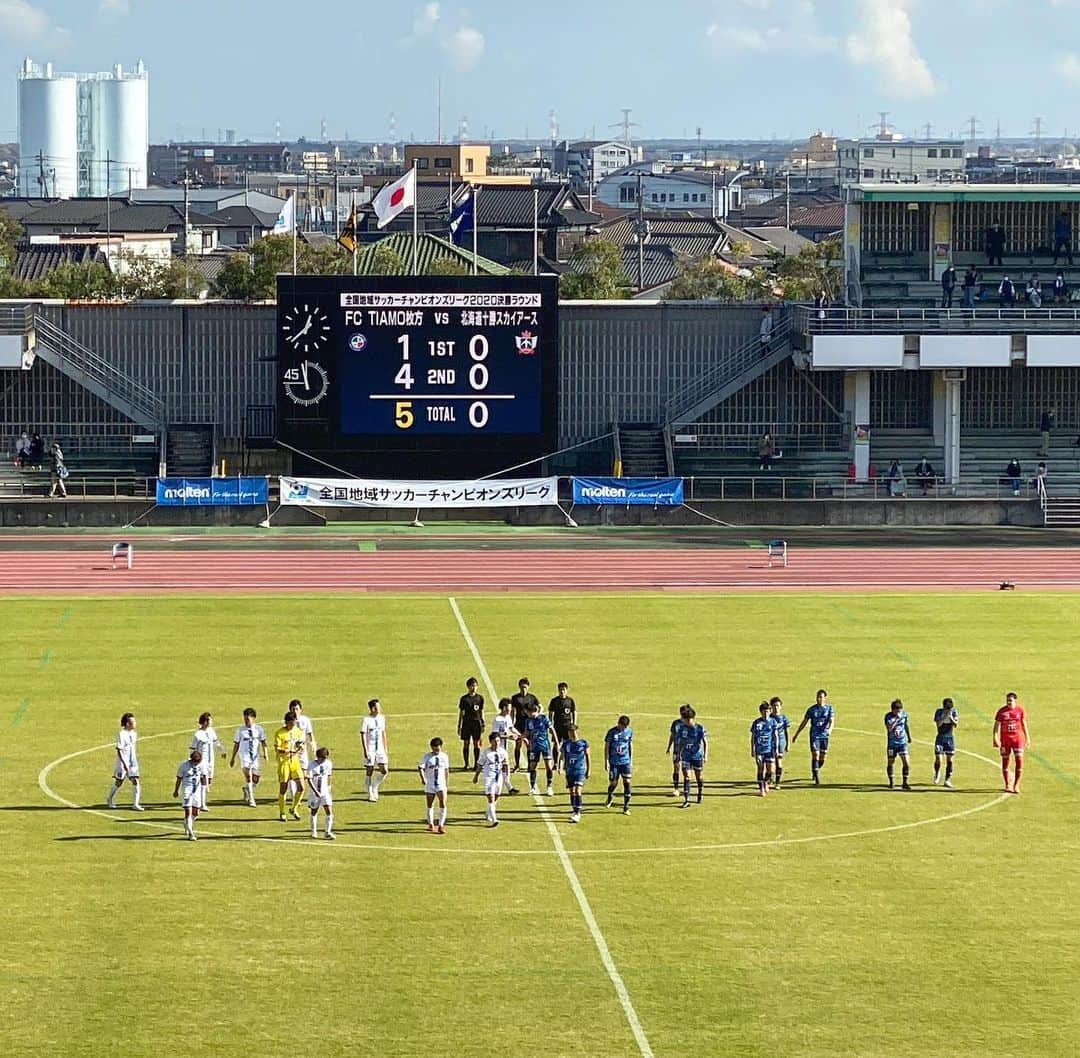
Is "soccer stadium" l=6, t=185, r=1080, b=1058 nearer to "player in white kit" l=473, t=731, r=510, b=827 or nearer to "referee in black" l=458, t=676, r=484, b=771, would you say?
"player in white kit" l=473, t=731, r=510, b=827

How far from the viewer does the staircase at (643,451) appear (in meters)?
64.4

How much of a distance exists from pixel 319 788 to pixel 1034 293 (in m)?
43.9

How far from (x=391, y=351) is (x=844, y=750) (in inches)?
1237

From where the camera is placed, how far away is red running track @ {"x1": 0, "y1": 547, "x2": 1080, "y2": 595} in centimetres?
4903

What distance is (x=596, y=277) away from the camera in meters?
102

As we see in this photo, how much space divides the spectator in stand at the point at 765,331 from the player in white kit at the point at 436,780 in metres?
41.2

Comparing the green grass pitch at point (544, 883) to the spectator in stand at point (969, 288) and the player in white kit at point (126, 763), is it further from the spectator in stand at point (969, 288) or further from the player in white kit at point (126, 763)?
the spectator in stand at point (969, 288)

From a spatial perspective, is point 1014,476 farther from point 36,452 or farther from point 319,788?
point 319,788

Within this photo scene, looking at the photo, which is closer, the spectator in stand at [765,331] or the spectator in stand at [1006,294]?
the spectator in stand at [1006,294]

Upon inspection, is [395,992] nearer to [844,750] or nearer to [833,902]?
[833,902]

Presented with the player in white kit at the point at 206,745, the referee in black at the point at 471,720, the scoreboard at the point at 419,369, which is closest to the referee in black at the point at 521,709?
the referee in black at the point at 471,720

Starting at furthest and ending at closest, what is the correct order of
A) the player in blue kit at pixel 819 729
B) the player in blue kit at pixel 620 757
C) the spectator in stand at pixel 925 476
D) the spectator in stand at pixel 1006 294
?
the spectator in stand at pixel 1006 294 → the spectator in stand at pixel 925 476 → the player in blue kit at pixel 819 729 → the player in blue kit at pixel 620 757

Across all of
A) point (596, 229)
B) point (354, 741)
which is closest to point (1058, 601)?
point (354, 741)

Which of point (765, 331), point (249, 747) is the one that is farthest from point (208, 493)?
point (249, 747)
